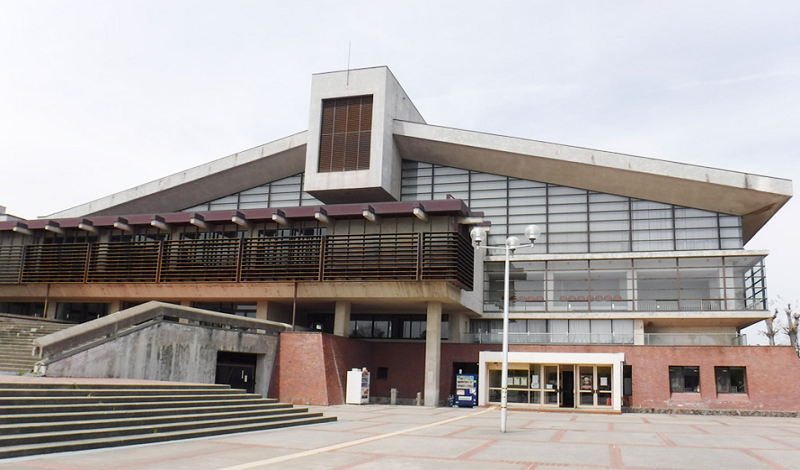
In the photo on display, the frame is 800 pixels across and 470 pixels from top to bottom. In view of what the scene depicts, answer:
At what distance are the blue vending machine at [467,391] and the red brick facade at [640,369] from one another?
7.28ft

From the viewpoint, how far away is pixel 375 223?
1288 inches

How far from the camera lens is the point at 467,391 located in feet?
110

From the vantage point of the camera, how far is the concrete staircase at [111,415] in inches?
460

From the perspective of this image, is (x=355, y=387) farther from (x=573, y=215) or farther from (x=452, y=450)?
(x=452, y=450)

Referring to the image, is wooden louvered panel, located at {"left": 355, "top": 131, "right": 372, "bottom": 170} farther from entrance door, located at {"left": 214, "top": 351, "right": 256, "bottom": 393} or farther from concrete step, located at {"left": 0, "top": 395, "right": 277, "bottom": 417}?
concrete step, located at {"left": 0, "top": 395, "right": 277, "bottom": 417}

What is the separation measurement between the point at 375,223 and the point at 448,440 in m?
17.4

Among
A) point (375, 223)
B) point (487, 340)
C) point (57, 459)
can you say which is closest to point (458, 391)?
point (487, 340)

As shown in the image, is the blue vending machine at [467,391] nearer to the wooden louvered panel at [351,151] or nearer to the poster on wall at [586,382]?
the poster on wall at [586,382]

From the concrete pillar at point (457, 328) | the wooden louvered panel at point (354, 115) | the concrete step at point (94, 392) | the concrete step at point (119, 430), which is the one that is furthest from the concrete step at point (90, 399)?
the wooden louvered panel at point (354, 115)

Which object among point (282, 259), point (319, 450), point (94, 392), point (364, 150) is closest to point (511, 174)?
point (364, 150)

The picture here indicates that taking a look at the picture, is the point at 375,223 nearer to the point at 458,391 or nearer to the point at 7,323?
the point at 458,391

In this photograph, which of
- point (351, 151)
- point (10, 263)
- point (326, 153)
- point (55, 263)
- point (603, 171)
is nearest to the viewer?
point (55, 263)

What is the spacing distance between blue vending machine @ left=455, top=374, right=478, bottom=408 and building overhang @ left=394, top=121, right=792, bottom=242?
13142mm

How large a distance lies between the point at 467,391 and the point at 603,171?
47.6 feet
